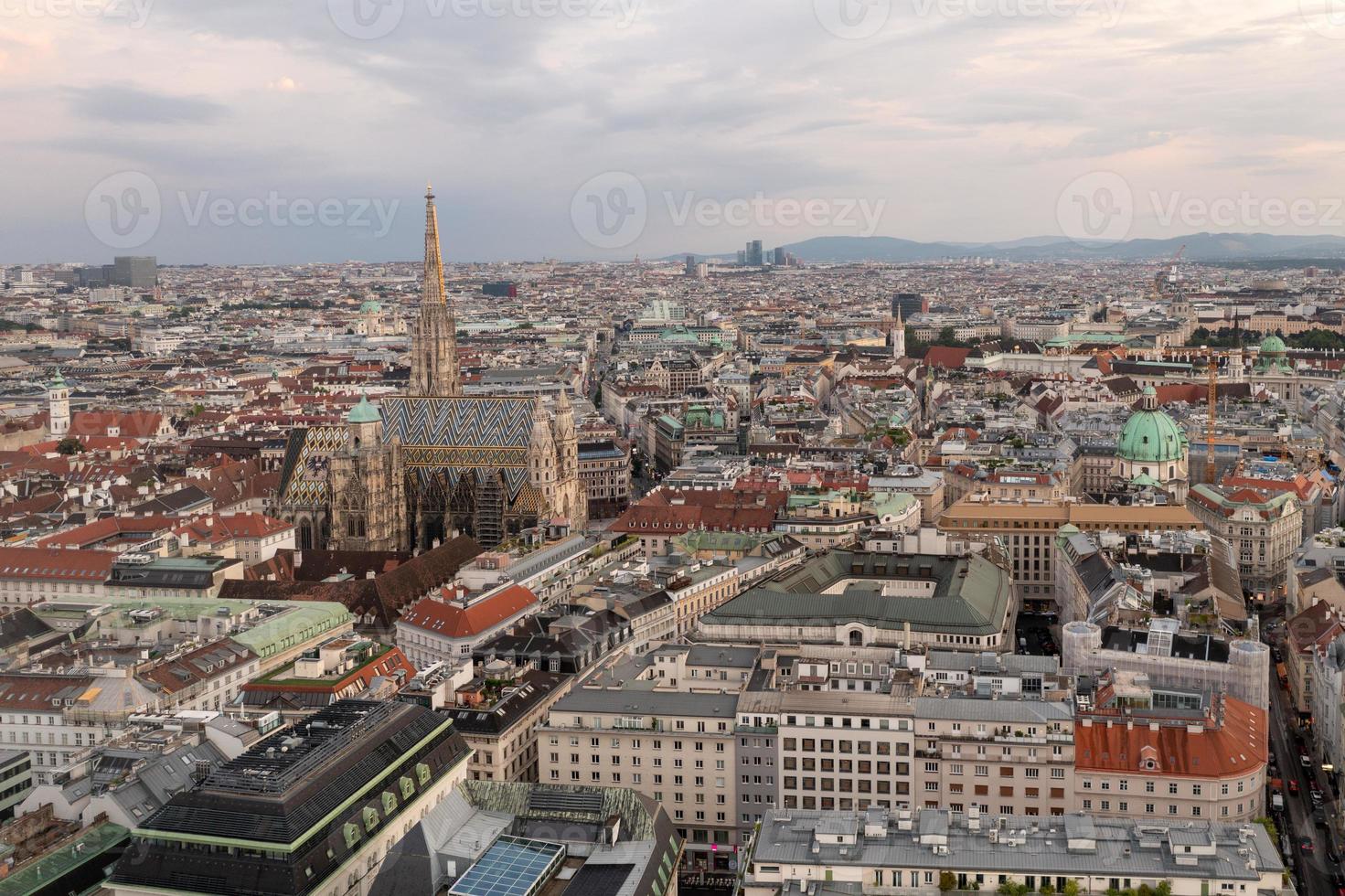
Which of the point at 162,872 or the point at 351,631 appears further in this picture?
the point at 351,631

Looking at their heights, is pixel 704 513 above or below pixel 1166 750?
above

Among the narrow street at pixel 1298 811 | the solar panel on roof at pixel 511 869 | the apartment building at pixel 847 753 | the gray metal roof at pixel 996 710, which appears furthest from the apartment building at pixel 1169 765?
the solar panel on roof at pixel 511 869

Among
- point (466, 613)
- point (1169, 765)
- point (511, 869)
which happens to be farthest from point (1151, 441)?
point (511, 869)

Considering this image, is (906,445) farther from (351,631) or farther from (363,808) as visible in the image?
(363,808)

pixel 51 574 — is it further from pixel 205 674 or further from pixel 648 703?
pixel 648 703

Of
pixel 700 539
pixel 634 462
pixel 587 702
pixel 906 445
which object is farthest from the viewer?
pixel 634 462

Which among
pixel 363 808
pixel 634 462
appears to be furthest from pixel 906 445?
pixel 363 808

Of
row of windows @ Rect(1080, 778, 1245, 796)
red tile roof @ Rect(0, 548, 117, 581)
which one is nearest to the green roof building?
row of windows @ Rect(1080, 778, 1245, 796)
